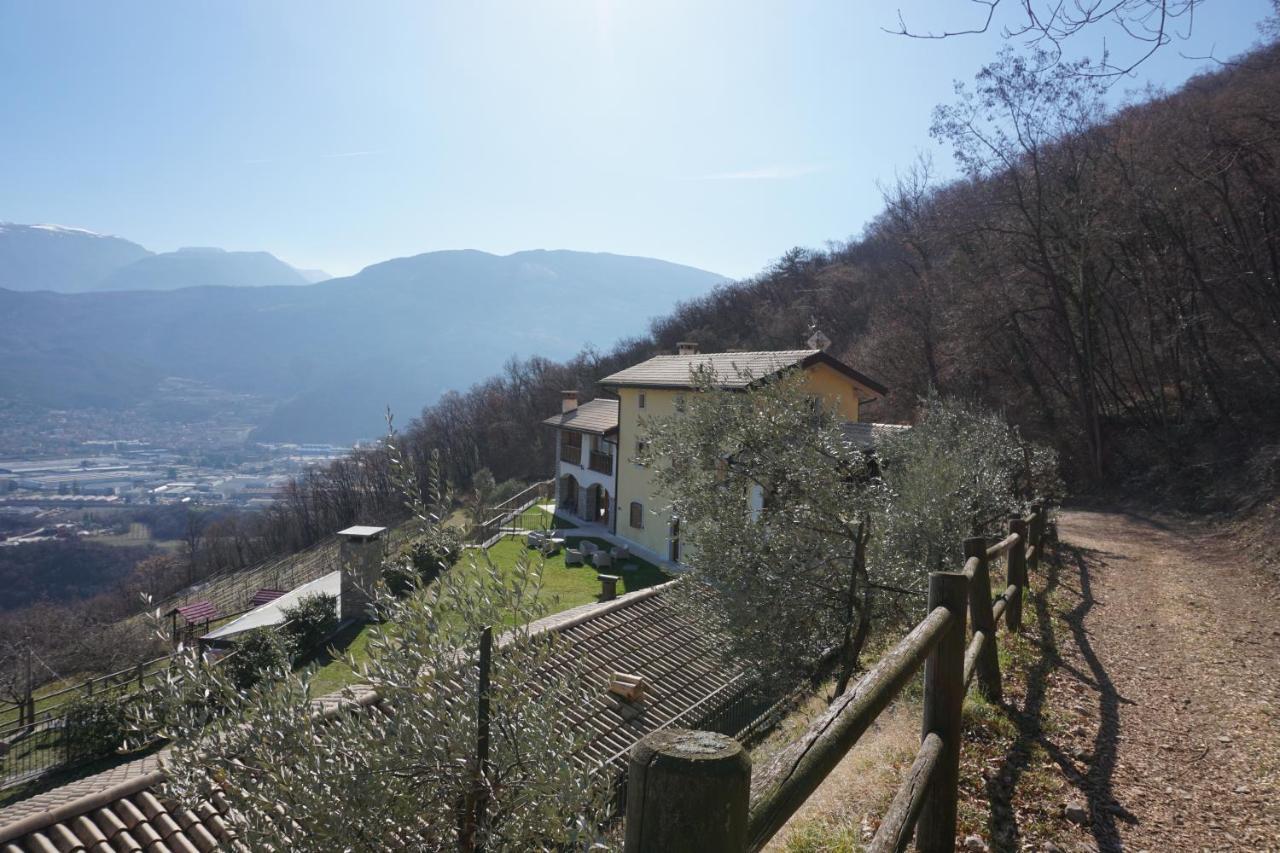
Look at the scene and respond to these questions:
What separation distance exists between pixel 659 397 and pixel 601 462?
6437 millimetres

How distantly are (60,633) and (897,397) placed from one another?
38.3 m

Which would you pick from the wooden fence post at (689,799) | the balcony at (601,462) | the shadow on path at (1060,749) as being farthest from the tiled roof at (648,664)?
the balcony at (601,462)

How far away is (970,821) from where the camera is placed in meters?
3.51

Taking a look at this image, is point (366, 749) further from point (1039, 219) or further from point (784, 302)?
point (784, 302)

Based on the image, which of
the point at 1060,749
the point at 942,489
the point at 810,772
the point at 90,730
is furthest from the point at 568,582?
the point at 810,772

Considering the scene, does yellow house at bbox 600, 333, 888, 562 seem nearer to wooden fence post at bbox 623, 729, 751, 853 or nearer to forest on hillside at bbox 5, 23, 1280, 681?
forest on hillside at bbox 5, 23, 1280, 681

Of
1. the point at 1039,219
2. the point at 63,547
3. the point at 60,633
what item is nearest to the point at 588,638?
the point at 1039,219

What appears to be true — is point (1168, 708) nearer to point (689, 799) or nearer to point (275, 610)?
point (689, 799)

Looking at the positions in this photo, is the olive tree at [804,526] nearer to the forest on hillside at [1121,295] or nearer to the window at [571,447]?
the forest on hillside at [1121,295]

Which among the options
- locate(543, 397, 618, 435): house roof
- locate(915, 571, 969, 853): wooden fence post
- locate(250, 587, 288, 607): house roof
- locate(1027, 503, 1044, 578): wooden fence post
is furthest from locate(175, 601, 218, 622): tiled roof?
locate(915, 571, 969, 853): wooden fence post

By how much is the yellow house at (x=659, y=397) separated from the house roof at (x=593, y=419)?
4.27 feet

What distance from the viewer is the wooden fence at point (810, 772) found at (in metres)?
1.28

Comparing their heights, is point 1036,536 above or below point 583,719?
below

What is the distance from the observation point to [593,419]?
106ft
